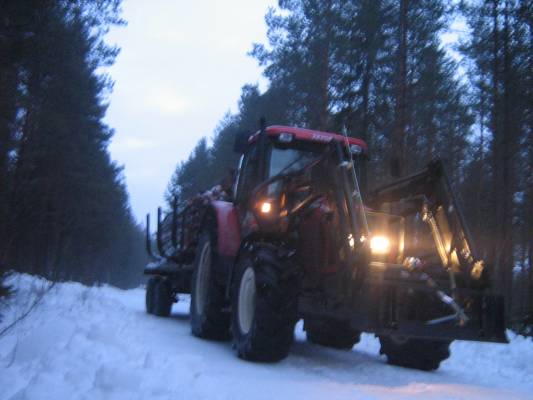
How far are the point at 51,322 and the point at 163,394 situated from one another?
2427 mm

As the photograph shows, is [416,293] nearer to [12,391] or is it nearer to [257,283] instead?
[257,283]

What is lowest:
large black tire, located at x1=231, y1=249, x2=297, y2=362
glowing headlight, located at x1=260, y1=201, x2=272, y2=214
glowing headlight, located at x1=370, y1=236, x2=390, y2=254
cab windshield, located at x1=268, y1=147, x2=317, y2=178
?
large black tire, located at x1=231, y1=249, x2=297, y2=362

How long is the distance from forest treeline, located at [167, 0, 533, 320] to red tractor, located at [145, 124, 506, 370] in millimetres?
7802

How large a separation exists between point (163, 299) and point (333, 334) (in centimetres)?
495

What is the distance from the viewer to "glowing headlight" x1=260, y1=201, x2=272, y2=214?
22.9ft

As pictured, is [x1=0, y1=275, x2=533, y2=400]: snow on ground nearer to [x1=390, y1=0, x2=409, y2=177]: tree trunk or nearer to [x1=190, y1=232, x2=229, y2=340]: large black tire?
[x1=190, y1=232, x2=229, y2=340]: large black tire

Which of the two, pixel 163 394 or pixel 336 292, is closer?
pixel 163 394

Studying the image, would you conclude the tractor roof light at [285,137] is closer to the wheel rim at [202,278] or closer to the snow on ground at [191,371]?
the wheel rim at [202,278]

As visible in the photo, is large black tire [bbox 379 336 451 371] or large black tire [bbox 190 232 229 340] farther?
large black tire [bbox 190 232 229 340]

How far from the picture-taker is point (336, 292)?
5.71 metres

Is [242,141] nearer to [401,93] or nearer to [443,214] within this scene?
[443,214]

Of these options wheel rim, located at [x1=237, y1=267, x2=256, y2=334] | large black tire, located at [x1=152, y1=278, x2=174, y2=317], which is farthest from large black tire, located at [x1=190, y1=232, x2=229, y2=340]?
large black tire, located at [x1=152, y1=278, x2=174, y2=317]

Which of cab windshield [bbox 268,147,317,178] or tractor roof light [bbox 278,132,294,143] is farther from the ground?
tractor roof light [bbox 278,132,294,143]

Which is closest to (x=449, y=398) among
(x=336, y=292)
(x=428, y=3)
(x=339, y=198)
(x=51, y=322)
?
(x=336, y=292)
